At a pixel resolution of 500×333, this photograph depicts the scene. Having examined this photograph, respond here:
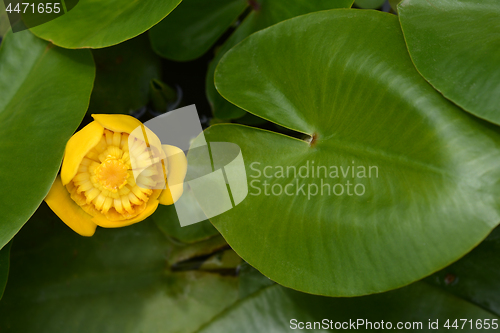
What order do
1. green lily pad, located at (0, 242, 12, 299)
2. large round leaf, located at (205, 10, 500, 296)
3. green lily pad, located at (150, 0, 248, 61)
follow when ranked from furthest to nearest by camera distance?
1. green lily pad, located at (150, 0, 248, 61)
2. green lily pad, located at (0, 242, 12, 299)
3. large round leaf, located at (205, 10, 500, 296)

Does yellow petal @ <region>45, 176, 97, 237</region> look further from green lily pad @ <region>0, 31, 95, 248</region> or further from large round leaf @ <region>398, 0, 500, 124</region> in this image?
large round leaf @ <region>398, 0, 500, 124</region>

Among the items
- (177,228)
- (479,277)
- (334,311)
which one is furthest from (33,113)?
(479,277)

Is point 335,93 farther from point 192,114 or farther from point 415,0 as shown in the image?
point 192,114

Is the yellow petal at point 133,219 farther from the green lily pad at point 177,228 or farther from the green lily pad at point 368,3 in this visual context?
the green lily pad at point 368,3

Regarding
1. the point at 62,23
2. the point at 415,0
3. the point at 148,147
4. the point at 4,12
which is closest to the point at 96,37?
the point at 62,23

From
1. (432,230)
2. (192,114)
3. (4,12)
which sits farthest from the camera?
(192,114)

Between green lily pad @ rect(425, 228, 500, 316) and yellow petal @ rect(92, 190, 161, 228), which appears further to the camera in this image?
green lily pad @ rect(425, 228, 500, 316)

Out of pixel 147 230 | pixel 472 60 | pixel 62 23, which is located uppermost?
pixel 472 60

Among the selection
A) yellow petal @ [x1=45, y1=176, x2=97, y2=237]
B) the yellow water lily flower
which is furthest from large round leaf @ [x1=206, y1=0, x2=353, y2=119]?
yellow petal @ [x1=45, y1=176, x2=97, y2=237]
